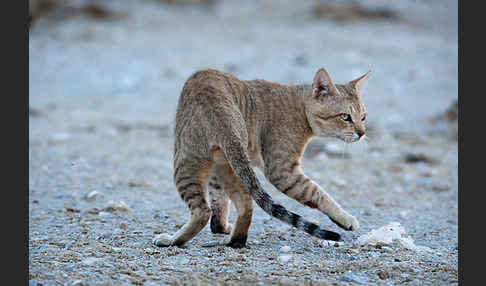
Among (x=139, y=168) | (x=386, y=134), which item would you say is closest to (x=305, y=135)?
(x=139, y=168)

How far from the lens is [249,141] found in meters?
5.20

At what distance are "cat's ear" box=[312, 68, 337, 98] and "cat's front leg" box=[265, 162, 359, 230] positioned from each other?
85cm

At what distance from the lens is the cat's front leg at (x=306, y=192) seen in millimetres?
4992

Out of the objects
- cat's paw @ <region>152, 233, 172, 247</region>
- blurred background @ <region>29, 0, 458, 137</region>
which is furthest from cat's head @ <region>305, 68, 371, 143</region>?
blurred background @ <region>29, 0, 458, 137</region>

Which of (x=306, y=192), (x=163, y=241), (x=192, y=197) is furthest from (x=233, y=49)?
(x=163, y=241)

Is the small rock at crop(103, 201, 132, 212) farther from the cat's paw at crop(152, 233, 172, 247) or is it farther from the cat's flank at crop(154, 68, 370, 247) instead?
the cat's paw at crop(152, 233, 172, 247)

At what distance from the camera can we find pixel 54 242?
15.4 ft

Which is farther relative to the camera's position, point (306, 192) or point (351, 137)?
point (351, 137)

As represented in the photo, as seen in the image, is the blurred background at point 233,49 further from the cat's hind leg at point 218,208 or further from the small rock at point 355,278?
the small rock at point 355,278

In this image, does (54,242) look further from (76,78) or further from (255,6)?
(255,6)

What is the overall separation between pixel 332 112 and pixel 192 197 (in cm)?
157

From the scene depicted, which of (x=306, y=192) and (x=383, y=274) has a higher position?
(x=306, y=192)

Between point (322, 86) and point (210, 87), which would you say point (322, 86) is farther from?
point (210, 87)

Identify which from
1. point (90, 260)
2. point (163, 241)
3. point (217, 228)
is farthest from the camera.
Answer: point (217, 228)
